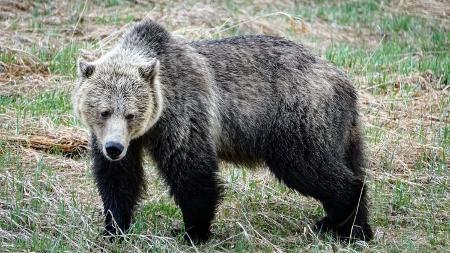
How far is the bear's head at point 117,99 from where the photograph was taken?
5.73 meters

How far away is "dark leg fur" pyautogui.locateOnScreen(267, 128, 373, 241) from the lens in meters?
6.57

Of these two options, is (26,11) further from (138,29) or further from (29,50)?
(138,29)

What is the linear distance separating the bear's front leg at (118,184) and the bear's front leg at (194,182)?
0.76 feet

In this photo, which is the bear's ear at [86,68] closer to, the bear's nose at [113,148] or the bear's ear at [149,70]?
the bear's ear at [149,70]

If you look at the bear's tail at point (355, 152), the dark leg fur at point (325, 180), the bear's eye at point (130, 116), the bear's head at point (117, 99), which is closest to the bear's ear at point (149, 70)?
the bear's head at point (117, 99)

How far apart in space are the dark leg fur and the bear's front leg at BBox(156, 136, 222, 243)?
0.58 meters

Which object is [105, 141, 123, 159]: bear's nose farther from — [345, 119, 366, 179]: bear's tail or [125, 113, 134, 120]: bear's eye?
[345, 119, 366, 179]: bear's tail

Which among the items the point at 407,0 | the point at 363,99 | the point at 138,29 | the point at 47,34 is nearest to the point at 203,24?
the point at 47,34

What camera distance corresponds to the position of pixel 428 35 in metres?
13.6

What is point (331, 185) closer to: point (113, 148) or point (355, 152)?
point (355, 152)

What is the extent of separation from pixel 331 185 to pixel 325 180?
0.06 m

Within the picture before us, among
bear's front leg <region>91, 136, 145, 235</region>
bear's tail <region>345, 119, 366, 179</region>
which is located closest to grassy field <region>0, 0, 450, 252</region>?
bear's front leg <region>91, 136, 145, 235</region>

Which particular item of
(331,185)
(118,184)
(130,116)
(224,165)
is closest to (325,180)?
(331,185)

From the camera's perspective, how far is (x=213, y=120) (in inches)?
251
